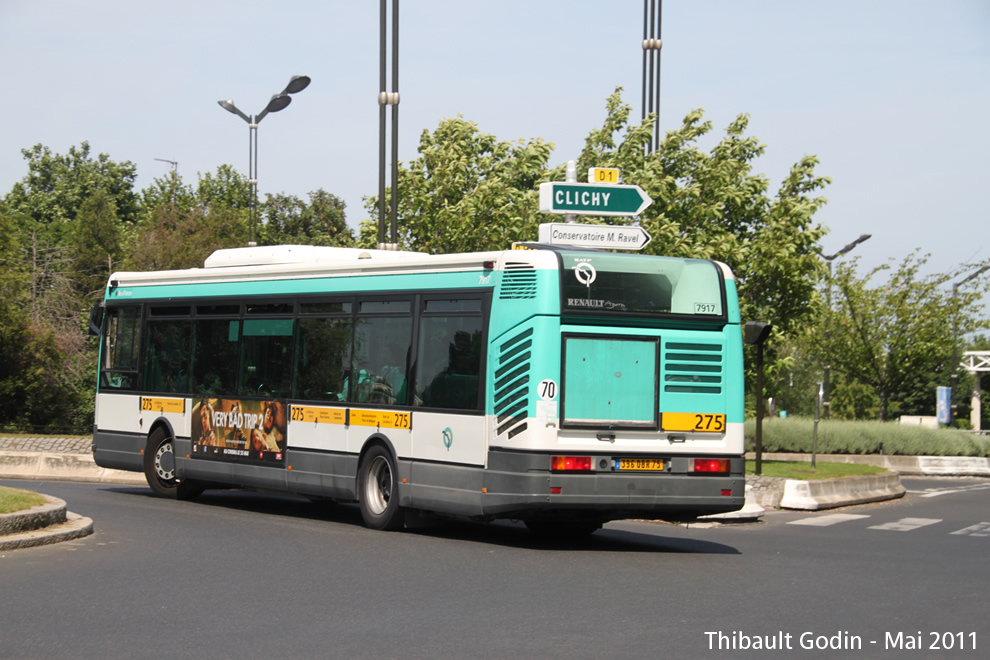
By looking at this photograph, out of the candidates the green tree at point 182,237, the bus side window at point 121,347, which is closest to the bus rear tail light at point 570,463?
the bus side window at point 121,347

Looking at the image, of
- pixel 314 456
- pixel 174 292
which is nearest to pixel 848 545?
pixel 314 456

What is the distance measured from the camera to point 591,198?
15.2m

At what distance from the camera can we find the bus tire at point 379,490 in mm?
14508

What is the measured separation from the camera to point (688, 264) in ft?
44.8

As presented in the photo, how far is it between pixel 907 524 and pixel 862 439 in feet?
61.1

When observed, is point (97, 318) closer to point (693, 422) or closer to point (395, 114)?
point (395, 114)

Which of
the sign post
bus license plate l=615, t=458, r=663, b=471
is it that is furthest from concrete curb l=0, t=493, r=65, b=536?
the sign post

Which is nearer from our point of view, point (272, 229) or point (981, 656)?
point (981, 656)

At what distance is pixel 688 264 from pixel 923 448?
28269 mm

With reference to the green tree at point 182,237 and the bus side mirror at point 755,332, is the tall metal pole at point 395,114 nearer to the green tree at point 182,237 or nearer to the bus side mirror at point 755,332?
the bus side mirror at point 755,332

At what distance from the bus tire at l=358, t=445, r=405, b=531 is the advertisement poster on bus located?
5.67ft

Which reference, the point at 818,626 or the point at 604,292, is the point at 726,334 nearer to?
the point at 604,292

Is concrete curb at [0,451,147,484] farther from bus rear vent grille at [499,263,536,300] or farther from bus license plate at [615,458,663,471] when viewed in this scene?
bus license plate at [615,458,663,471]

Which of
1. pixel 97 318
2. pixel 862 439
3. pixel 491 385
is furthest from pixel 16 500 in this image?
pixel 862 439
